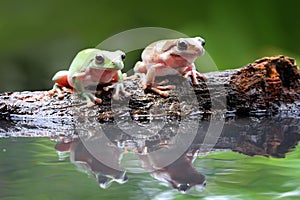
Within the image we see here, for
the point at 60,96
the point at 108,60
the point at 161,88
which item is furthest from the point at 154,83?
the point at 60,96


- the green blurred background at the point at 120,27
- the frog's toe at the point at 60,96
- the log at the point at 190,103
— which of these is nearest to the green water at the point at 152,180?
the log at the point at 190,103

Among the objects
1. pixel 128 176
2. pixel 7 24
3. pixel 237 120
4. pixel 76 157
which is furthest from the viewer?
pixel 7 24

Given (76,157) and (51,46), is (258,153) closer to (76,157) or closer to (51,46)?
(76,157)

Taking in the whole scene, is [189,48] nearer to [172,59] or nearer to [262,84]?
[172,59]

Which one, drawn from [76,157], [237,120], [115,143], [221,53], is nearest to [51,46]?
[221,53]

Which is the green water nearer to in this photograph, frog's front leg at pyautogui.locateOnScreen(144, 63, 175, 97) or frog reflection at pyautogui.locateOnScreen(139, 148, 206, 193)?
frog reflection at pyautogui.locateOnScreen(139, 148, 206, 193)

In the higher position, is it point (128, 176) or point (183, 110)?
point (128, 176)
